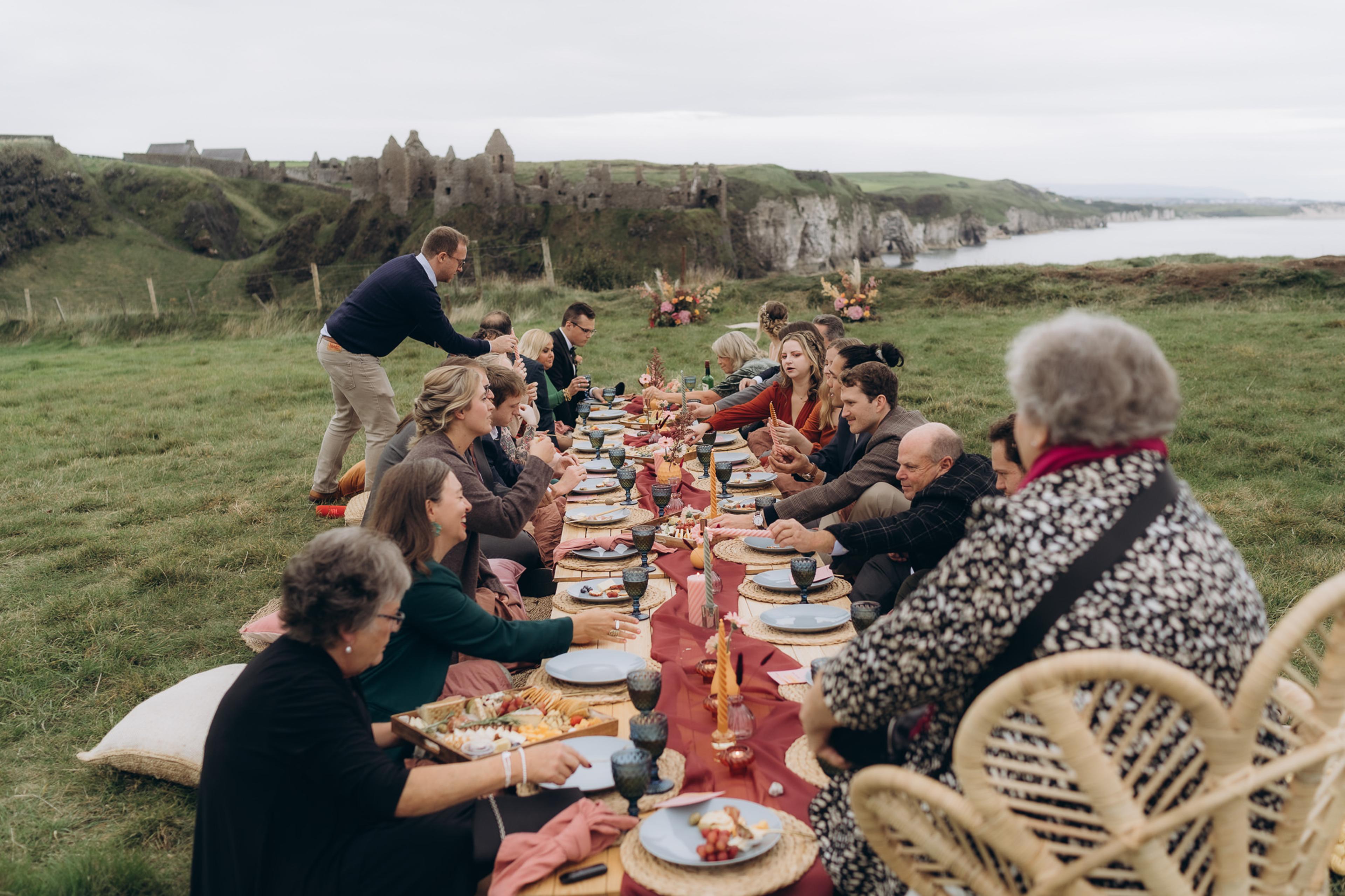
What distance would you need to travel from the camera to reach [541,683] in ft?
9.76

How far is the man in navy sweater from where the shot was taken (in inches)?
279

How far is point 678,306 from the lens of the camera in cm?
1759

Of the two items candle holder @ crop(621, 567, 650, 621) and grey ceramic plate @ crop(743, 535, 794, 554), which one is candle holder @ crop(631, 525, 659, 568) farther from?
grey ceramic plate @ crop(743, 535, 794, 554)

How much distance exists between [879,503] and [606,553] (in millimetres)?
1382

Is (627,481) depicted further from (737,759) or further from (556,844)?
(556,844)

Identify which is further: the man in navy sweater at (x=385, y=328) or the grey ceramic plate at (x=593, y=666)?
the man in navy sweater at (x=385, y=328)

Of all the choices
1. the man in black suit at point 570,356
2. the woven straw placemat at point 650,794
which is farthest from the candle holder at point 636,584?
the man in black suit at point 570,356

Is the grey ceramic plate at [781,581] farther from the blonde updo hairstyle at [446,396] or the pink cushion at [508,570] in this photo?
the blonde updo hairstyle at [446,396]

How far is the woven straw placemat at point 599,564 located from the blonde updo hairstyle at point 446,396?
86cm

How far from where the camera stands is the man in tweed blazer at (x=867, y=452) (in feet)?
14.9

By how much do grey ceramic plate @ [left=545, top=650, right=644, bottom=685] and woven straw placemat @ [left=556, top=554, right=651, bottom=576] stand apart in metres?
0.93

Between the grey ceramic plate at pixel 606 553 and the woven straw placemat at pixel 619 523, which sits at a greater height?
the grey ceramic plate at pixel 606 553

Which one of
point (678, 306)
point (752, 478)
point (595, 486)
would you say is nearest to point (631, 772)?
point (595, 486)

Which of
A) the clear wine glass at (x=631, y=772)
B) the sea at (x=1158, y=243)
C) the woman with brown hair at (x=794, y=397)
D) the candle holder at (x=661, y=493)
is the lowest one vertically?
the clear wine glass at (x=631, y=772)
